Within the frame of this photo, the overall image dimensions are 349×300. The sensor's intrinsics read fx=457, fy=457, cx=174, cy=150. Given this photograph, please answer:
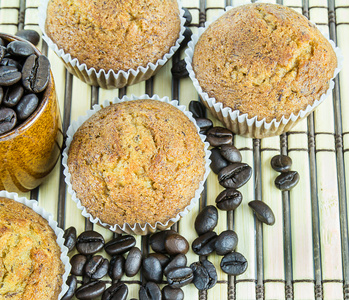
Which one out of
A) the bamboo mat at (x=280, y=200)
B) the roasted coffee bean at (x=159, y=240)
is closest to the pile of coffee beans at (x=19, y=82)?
the bamboo mat at (x=280, y=200)

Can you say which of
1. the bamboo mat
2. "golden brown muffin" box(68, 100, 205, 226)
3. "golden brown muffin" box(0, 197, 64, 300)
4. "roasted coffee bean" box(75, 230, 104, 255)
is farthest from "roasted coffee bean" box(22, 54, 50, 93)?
"roasted coffee bean" box(75, 230, 104, 255)

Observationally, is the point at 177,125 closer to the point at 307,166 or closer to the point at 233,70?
the point at 233,70

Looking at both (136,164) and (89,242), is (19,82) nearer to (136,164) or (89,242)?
(136,164)

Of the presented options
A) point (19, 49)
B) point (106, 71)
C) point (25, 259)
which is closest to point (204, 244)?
point (25, 259)

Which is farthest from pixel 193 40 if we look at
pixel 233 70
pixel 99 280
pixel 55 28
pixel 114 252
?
pixel 99 280

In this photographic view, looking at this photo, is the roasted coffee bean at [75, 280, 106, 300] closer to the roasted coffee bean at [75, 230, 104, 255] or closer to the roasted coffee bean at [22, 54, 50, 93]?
the roasted coffee bean at [75, 230, 104, 255]

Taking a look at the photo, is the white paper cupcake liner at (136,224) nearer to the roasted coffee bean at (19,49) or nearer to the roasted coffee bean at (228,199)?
the roasted coffee bean at (228,199)

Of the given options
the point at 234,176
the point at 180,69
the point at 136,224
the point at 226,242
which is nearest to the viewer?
the point at 136,224
